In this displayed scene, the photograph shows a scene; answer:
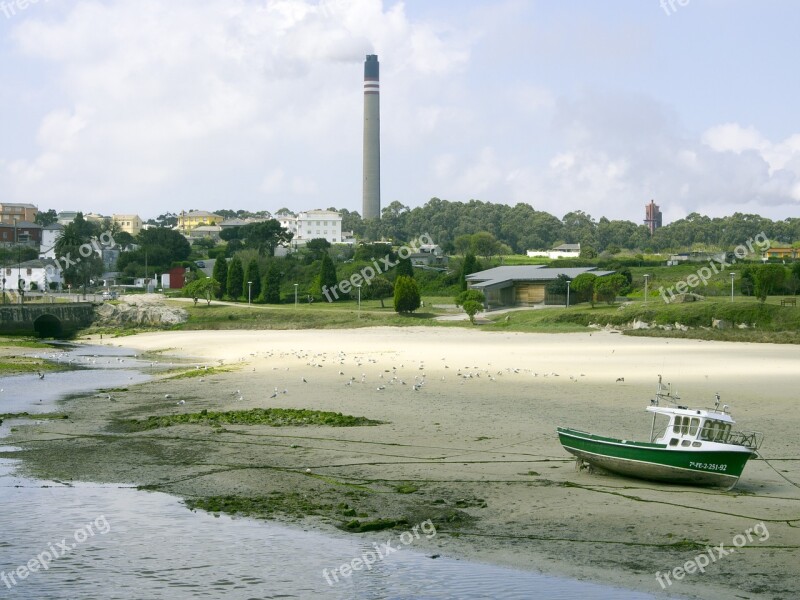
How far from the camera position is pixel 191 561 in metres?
16.9

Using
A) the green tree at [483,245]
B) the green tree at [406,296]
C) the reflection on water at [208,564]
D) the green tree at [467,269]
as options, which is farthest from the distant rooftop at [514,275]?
the reflection on water at [208,564]

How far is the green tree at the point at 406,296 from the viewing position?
270ft

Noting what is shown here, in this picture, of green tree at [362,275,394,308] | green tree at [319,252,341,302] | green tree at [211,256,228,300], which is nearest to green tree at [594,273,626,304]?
green tree at [362,275,394,308]

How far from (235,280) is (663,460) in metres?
85.4

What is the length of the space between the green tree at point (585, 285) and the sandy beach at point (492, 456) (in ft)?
106

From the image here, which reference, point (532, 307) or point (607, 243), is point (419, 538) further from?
point (607, 243)

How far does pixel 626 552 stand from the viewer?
17.0 m

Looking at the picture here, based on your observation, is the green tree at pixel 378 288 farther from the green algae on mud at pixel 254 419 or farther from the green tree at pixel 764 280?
the green algae on mud at pixel 254 419

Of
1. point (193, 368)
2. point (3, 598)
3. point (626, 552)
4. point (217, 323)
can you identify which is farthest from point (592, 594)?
point (217, 323)

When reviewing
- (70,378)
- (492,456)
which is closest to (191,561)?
(492,456)

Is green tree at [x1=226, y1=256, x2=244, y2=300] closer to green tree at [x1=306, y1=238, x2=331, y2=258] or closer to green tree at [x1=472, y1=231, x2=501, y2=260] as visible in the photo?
green tree at [x1=306, y1=238, x2=331, y2=258]

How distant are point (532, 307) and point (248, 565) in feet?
239

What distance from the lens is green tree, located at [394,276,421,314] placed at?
→ 270 feet

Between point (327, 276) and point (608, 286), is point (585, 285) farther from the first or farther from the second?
point (327, 276)
